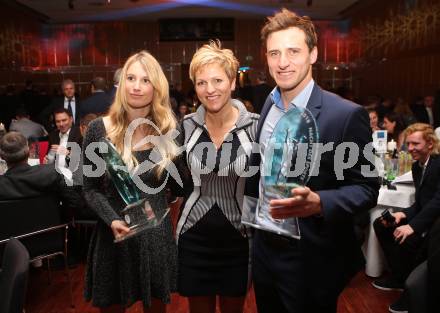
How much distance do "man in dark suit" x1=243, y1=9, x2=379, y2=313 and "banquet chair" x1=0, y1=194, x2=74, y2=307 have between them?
2.01 m

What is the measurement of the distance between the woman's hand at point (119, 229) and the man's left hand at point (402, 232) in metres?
2.01

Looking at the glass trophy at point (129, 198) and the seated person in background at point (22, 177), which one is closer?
the glass trophy at point (129, 198)

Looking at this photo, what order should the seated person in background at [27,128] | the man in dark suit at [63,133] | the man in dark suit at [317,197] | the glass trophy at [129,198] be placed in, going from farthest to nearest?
1. the seated person in background at [27,128]
2. the man in dark suit at [63,133]
3. the glass trophy at [129,198]
4. the man in dark suit at [317,197]

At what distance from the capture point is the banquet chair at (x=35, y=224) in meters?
2.86

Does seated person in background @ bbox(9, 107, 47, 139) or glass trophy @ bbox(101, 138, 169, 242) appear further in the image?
seated person in background @ bbox(9, 107, 47, 139)

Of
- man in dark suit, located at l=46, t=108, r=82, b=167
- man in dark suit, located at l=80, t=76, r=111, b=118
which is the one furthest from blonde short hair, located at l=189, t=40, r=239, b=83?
man in dark suit, located at l=80, t=76, r=111, b=118

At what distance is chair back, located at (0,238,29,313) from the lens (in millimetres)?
1333

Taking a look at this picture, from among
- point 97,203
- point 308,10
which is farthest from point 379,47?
point 97,203

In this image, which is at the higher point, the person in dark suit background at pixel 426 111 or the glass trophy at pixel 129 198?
the person in dark suit background at pixel 426 111

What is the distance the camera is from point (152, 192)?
186 centimetres

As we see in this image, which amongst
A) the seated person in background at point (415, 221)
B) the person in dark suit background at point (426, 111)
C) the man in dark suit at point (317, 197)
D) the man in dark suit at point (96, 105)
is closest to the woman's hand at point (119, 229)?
the man in dark suit at point (317, 197)

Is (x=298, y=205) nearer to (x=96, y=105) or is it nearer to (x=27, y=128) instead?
(x=96, y=105)

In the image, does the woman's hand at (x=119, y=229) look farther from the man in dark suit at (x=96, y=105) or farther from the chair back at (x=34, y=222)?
the man in dark suit at (x=96, y=105)

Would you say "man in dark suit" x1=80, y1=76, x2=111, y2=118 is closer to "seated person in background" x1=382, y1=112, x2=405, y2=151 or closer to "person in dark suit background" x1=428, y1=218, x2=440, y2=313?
"seated person in background" x1=382, y1=112, x2=405, y2=151
